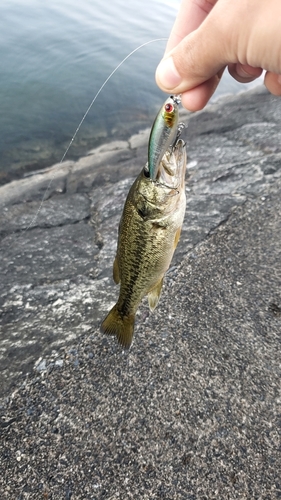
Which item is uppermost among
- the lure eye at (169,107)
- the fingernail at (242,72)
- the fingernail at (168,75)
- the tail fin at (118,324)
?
the fingernail at (242,72)

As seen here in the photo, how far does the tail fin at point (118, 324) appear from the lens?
2557mm

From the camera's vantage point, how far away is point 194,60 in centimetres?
215

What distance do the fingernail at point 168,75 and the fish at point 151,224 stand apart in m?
0.50

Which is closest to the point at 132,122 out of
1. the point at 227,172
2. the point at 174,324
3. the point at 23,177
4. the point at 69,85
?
the point at 69,85

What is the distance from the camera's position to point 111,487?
2623 mm

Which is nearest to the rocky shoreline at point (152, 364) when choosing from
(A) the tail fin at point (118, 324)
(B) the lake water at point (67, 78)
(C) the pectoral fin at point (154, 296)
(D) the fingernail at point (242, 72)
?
(A) the tail fin at point (118, 324)

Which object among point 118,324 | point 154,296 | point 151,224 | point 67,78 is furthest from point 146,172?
point 67,78

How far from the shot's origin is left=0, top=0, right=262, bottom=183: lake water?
8.44m

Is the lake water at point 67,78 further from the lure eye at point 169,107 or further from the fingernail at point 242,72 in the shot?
the lure eye at point 169,107

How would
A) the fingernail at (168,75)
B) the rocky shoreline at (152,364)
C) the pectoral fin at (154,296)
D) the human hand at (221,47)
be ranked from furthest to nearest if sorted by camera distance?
the rocky shoreline at (152,364) < the pectoral fin at (154,296) < the fingernail at (168,75) < the human hand at (221,47)

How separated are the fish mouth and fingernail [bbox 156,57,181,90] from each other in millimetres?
482

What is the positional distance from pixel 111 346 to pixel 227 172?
332 centimetres

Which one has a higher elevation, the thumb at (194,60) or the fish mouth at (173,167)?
the thumb at (194,60)

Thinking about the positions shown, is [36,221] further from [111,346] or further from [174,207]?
[174,207]
